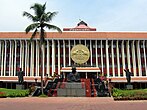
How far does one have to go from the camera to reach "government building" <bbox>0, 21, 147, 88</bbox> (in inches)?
2453

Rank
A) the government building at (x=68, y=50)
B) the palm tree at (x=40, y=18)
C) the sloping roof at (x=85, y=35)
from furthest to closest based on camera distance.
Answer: the government building at (x=68, y=50) → the sloping roof at (x=85, y=35) → the palm tree at (x=40, y=18)

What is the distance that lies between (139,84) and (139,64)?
596cm

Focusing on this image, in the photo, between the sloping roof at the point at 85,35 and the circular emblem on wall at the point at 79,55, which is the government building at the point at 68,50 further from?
the circular emblem on wall at the point at 79,55

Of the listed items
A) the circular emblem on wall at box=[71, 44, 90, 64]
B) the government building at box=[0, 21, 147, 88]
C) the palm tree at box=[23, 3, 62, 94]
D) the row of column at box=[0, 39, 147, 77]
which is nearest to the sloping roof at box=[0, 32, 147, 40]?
the government building at box=[0, 21, 147, 88]

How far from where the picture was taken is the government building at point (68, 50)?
62312mm

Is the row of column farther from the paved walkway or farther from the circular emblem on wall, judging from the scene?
the paved walkway

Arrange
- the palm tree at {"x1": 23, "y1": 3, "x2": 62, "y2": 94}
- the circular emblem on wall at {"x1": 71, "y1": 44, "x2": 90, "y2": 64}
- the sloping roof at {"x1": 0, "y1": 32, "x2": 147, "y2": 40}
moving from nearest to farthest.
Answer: the palm tree at {"x1": 23, "y1": 3, "x2": 62, "y2": 94}, the circular emblem on wall at {"x1": 71, "y1": 44, "x2": 90, "y2": 64}, the sloping roof at {"x1": 0, "y1": 32, "x2": 147, "y2": 40}

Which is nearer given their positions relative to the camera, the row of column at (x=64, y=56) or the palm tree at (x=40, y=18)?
the palm tree at (x=40, y=18)

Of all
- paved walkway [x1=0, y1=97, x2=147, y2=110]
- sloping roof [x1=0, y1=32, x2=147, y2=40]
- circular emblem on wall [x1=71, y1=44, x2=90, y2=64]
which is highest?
sloping roof [x1=0, y1=32, x2=147, y2=40]

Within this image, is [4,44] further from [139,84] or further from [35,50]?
[139,84]

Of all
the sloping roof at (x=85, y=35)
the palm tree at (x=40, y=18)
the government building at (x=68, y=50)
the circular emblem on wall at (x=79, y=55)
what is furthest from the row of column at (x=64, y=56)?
the palm tree at (x=40, y=18)

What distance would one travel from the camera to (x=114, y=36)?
62.4 meters

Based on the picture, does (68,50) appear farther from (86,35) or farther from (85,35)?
(86,35)

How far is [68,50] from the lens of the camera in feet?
212
